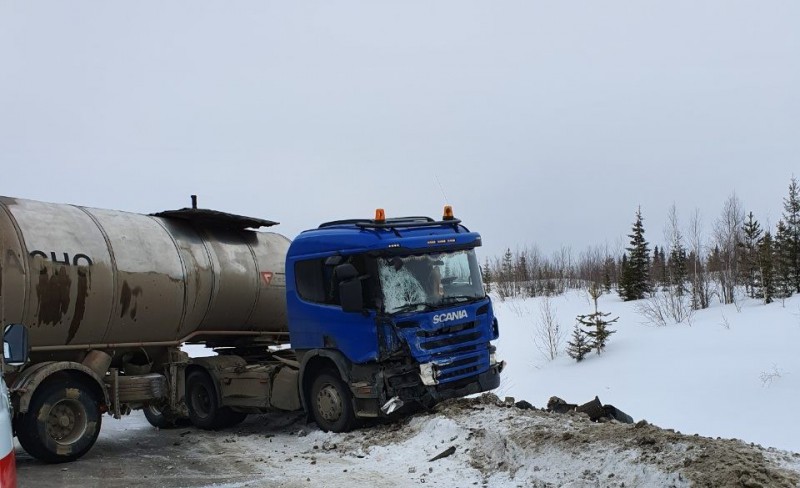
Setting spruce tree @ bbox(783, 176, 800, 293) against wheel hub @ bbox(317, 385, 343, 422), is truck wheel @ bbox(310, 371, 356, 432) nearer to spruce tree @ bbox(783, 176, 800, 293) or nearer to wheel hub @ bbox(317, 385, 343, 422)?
wheel hub @ bbox(317, 385, 343, 422)

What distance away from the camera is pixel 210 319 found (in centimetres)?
1246

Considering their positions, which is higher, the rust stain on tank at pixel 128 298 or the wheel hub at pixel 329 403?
the rust stain on tank at pixel 128 298

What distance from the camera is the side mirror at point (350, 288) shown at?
9875 mm

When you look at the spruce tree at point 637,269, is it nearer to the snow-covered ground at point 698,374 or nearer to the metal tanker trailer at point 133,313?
the snow-covered ground at point 698,374

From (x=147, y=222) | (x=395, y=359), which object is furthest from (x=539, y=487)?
(x=147, y=222)

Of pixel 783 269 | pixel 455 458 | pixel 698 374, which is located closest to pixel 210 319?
pixel 455 458

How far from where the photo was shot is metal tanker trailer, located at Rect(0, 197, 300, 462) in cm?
957

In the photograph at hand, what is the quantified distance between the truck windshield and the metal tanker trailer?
2.68m

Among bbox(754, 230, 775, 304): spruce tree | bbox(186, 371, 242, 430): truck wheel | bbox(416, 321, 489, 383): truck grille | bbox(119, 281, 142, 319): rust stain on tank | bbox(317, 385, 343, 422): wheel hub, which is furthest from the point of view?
bbox(754, 230, 775, 304): spruce tree

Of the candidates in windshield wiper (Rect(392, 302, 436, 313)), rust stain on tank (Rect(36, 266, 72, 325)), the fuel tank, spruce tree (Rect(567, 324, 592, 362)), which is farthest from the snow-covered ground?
rust stain on tank (Rect(36, 266, 72, 325))

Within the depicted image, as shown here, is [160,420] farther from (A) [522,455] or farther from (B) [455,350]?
(A) [522,455]

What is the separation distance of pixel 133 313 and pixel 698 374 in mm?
15700

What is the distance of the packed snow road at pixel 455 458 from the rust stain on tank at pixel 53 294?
2.01m

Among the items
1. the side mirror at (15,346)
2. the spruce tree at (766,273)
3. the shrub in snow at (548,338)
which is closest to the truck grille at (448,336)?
the side mirror at (15,346)
